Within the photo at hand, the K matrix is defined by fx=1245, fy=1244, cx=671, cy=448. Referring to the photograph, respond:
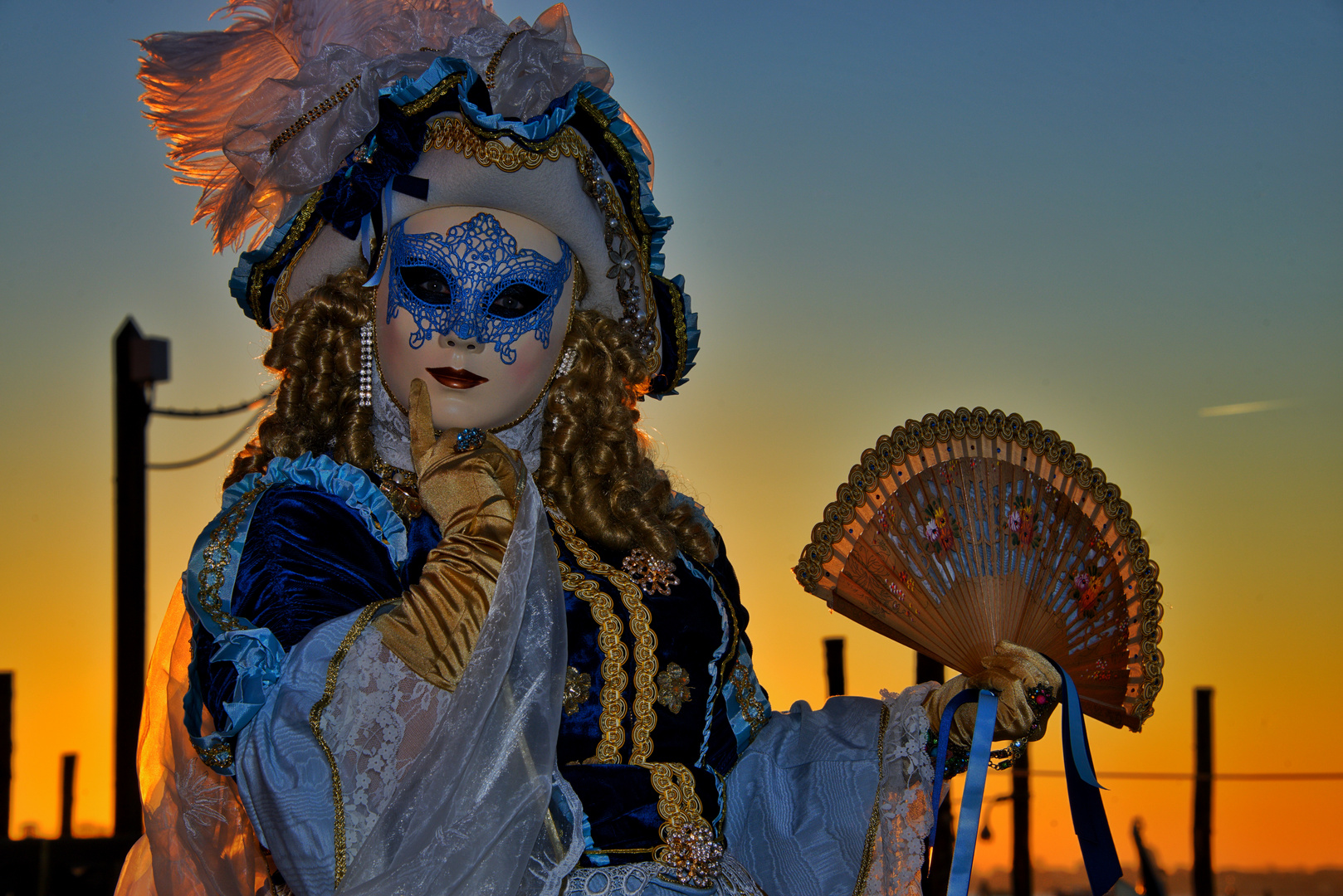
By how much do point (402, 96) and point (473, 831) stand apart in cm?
128

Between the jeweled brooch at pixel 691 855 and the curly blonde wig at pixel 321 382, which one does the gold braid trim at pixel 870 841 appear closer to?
the jeweled brooch at pixel 691 855

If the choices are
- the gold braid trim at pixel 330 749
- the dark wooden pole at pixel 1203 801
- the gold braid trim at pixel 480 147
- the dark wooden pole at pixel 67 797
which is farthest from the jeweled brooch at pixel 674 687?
the dark wooden pole at pixel 1203 801

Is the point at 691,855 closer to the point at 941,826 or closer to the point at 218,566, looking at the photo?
the point at 218,566

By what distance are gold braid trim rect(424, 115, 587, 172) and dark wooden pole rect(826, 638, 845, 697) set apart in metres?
4.91

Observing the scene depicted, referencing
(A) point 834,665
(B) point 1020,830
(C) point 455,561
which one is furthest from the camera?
(B) point 1020,830

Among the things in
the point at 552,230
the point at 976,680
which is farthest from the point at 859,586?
the point at 552,230

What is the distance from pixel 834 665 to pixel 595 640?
490cm

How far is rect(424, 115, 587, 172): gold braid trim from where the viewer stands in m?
2.31

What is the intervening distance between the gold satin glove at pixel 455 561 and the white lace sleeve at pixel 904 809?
34.5 inches

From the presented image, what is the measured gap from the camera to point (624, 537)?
95.8 inches

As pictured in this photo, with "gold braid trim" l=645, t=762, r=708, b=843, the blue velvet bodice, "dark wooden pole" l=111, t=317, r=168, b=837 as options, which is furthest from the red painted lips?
"dark wooden pole" l=111, t=317, r=168, b=837

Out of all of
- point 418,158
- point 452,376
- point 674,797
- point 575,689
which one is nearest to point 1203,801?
point 674,797

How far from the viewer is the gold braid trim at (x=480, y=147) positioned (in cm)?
231

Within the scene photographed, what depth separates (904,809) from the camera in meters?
2.29
